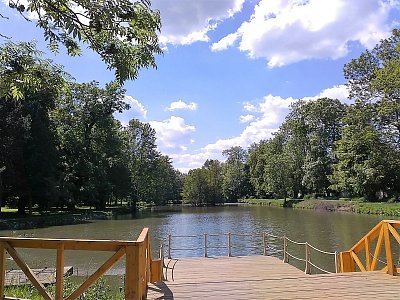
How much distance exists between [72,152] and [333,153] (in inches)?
1552

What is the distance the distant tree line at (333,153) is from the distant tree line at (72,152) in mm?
23744

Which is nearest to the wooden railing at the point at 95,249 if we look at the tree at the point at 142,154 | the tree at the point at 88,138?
the tree at the point at 88,138

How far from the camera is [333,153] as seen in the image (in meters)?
62.7

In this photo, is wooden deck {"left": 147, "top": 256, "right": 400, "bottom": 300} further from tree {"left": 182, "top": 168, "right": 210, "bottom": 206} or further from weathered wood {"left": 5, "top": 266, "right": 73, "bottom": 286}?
tree {"left": 182, "top": 168, "right": 210, "bottom": 206}

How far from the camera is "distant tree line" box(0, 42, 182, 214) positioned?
116ft

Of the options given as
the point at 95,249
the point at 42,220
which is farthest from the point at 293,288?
the point at 42,220

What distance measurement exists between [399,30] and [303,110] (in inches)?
1112

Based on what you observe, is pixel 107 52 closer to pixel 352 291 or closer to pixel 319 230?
pixel 352 291

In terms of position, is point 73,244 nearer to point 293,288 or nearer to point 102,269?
point 102,269

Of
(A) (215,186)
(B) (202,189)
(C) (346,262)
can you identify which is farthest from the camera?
(A) (215,186)

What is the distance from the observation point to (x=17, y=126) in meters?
35.0

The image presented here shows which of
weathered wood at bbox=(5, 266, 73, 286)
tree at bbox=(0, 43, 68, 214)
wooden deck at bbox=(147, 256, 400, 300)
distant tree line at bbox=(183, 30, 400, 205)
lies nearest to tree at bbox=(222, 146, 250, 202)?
distant tree line at bbox=(183, 30, 400, 205)

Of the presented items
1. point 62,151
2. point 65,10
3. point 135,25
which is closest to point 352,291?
point 135,25

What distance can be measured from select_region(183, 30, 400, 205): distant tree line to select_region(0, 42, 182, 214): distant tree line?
23744 mm
